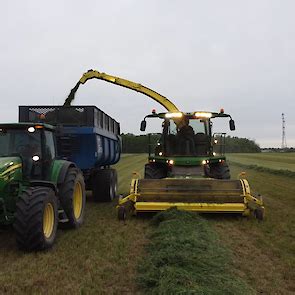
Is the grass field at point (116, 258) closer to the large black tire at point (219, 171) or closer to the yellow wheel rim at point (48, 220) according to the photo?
the yellow wheel rim at point (48, 220)

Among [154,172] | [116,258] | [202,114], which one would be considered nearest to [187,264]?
[116,258]

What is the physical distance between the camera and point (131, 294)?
14.3ft

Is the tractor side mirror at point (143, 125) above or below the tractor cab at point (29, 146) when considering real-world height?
above

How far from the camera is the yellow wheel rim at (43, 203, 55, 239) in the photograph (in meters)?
6.05

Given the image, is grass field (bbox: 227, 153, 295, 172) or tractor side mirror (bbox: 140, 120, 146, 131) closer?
tractor side mirror (bbox: 140, 120, 146, 131)

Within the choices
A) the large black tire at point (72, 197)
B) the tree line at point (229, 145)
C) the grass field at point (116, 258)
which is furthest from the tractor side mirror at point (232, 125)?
the tree line at point (229, 145)

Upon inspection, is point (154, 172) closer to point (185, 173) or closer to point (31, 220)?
point (185, 173)

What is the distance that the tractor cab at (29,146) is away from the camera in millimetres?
6617

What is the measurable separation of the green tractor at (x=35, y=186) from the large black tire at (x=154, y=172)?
3.29 metres

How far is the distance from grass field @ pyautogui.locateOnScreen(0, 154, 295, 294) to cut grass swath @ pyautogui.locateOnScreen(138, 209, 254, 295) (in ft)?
0.53

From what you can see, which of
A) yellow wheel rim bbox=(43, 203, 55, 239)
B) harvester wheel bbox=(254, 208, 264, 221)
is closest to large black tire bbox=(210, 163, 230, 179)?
harvester wheel bbox=(254, 208, 264, 221)

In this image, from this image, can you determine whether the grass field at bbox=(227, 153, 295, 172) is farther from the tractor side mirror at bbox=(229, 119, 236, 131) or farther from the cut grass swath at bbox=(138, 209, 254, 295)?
the cut grass swath at bbox=(138, 209, 254, 295)

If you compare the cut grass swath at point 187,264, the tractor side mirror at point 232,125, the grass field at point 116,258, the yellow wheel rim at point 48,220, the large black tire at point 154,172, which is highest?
the tractor side mirror at point 232,125

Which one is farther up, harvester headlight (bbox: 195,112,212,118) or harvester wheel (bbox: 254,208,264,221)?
harvester headlight (bbox: 195,112,212,118)
